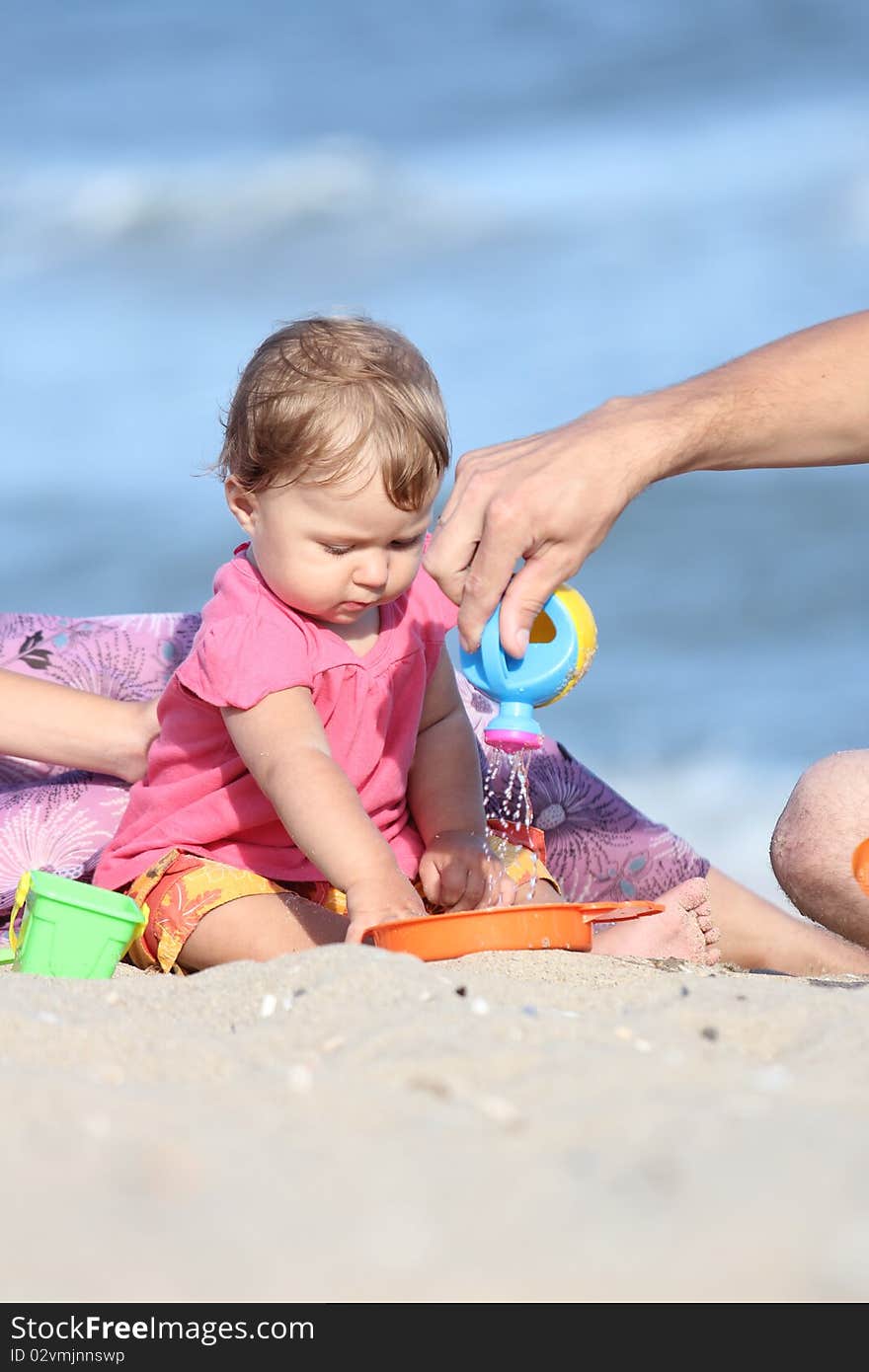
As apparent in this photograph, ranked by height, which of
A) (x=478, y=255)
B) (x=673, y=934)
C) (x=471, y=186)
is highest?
(x=471, y=186)

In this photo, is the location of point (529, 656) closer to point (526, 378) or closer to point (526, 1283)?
point (526, 1283)

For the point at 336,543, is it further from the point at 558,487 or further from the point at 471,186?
the point at 471,186

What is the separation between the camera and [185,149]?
545 inches

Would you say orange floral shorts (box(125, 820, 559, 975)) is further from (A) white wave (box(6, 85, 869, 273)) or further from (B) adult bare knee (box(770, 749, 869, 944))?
(A) white wave (box(6, 85, 869, 273))

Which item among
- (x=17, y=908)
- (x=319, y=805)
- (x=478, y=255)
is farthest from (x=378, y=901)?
(x=478, y=255)

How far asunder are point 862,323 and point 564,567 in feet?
3.31

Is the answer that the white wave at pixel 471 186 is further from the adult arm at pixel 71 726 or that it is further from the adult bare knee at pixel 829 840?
the adult arm at pixel 71 726

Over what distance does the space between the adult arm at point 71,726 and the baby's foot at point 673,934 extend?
1167 millimetres

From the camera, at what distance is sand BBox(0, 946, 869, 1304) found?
2.93 feet

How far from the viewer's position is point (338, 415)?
2580mm

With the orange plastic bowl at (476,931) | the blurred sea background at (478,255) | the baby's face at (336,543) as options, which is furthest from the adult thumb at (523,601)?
the blurred sea background at (478,255)

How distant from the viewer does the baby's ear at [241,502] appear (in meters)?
2.72

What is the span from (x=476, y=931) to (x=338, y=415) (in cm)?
103
